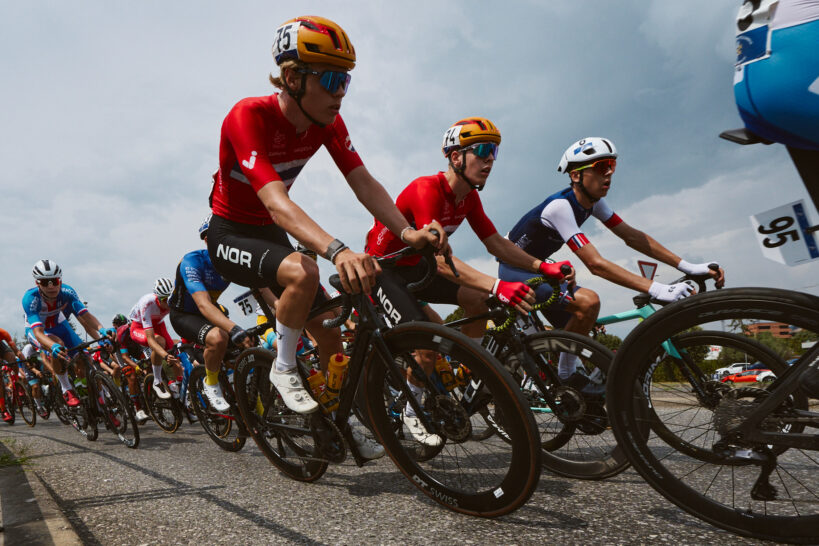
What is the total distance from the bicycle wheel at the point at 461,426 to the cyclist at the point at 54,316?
6.74m

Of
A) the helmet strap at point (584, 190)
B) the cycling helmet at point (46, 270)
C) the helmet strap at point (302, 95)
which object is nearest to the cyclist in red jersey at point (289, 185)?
the helmet strap at point (302, 95)

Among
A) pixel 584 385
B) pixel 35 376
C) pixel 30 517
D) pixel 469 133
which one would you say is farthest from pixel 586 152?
pixel 35 376

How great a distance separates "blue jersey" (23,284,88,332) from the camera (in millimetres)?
8617

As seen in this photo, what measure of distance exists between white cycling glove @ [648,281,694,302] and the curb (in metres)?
3.35

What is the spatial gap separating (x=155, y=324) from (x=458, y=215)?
6925 millimetres

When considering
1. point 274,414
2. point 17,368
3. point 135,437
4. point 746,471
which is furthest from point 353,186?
point 17,368

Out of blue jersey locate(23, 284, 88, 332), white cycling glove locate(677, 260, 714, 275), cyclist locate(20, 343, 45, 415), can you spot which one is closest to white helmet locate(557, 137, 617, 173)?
white cycling glove locate(677, 260, 714, 275)

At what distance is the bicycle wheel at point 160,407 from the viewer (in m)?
7.63

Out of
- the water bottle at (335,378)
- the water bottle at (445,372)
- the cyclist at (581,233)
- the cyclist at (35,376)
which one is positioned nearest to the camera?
the water bottle at (445,372)

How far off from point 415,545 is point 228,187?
2.46 meters

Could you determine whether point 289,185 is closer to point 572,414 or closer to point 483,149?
point 483,149

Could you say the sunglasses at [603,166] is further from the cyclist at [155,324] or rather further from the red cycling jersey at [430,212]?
the cyclist at [155,324]

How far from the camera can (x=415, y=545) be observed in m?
2.12

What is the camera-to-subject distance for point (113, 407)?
272 inches
